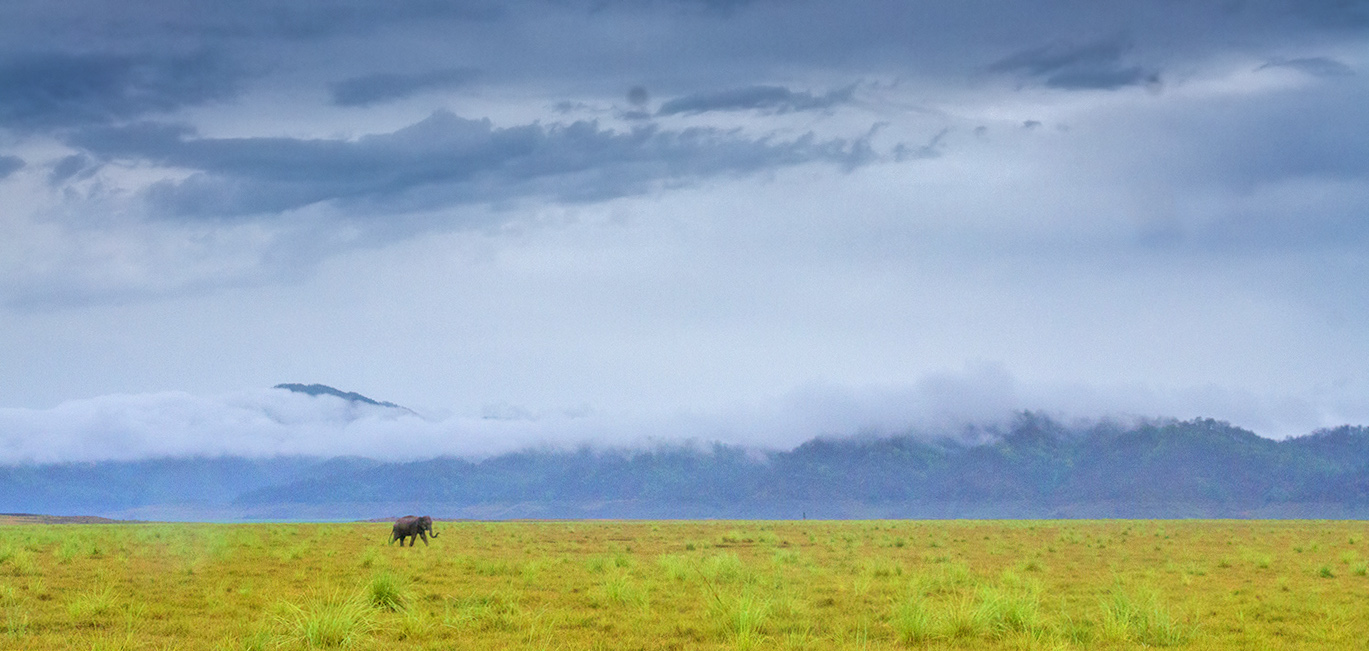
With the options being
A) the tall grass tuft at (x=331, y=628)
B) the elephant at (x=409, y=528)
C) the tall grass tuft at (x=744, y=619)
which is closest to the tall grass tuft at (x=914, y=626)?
the tall grass tuft at (x=744, y=619)

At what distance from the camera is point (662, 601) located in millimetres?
21891

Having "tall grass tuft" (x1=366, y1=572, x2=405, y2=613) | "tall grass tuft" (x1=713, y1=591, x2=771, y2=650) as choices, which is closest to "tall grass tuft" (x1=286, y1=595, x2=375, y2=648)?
"tall grass tuft" (x1=366, y1=572, x2=405, y2=613)

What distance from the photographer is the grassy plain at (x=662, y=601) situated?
55.1 ft

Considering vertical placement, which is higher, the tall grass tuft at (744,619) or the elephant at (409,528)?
the elephant at (409,528)

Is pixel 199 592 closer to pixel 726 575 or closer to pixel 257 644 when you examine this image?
pixel 257 644

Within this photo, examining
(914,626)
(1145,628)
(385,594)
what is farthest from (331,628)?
(1145,628)

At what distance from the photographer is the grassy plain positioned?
16.8 metres

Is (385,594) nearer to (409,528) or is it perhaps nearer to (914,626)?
(914,626)

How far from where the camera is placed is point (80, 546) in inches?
1435

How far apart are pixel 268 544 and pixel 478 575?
19.2 meters

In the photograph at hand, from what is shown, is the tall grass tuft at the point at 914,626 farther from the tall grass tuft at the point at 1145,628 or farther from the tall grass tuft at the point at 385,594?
the tall grass tuft at the point at 385,594

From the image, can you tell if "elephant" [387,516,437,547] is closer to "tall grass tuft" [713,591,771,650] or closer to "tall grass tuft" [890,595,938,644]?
"tall grass tuft" [713,591,771,650]

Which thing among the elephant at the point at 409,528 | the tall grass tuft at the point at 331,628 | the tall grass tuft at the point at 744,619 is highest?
the elephant at the point at 409,528

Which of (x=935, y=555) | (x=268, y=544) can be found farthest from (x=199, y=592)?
(x=935, y=555)
